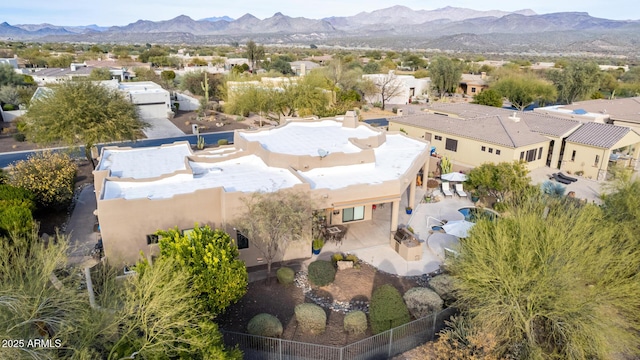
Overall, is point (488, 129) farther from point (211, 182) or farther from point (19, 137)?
point (19, 137)

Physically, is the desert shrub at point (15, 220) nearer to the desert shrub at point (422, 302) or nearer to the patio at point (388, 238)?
the patio at point (388, 238)

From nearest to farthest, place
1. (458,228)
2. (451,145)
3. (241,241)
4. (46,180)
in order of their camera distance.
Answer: (241,241) < (458,228) < (46,180) < (451,145)

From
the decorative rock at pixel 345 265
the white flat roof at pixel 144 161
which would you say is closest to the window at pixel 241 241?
the decorative rock at pixel 345 265

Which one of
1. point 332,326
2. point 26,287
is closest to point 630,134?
A: point 332,326

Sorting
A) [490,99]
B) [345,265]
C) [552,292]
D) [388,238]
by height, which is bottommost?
[388,238]

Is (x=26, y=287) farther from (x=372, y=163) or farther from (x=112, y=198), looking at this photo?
(x=372, y=163)

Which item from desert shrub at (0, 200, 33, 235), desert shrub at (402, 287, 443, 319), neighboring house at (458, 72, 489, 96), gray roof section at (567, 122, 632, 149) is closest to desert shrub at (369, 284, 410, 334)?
desert shrub at (402, 287, 443, 319)

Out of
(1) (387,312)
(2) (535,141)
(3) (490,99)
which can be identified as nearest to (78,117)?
(1) (387,312)
